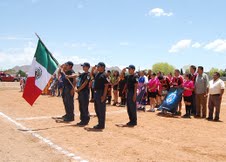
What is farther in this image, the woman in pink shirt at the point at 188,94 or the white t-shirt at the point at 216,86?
the woman in pink shirt at the point at 188,94

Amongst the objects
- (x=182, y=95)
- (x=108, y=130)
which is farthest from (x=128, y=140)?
(x=182, y=95)

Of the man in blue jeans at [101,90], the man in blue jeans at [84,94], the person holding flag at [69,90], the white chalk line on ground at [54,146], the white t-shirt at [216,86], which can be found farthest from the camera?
the white t-shirt at [216,86]

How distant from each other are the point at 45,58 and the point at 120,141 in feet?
13.7

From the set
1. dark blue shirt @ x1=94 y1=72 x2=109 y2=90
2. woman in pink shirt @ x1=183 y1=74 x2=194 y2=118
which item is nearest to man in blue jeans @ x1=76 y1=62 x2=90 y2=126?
dark blue shirt @ x1=94 y1=72 x2=109 y2=90

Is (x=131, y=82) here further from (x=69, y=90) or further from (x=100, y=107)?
(x=69, y=90)

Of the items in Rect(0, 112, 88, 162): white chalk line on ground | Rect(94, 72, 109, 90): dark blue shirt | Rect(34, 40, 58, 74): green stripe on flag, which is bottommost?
Rect(0, 112, 88, 162): white chalk line on ground

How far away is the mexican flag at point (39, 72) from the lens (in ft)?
33.9

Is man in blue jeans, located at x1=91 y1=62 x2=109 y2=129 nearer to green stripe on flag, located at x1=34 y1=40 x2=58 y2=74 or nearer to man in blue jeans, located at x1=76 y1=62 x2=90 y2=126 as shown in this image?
man in blue jeans, located at x1=76 y1=62 x2=90 y2=126

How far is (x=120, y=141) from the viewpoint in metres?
7.84

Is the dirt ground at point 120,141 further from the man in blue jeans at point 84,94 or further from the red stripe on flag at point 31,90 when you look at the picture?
the red stripe on flag at point 31,90

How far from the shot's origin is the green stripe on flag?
34.3 ft

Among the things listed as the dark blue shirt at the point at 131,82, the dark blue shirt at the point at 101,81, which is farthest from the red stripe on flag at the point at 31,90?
the dark blue shirt at the point at 131,82

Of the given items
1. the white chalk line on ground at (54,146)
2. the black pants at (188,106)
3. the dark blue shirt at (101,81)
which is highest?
the dark blue shirt at (101,81)

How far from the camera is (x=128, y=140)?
26.2 feet
